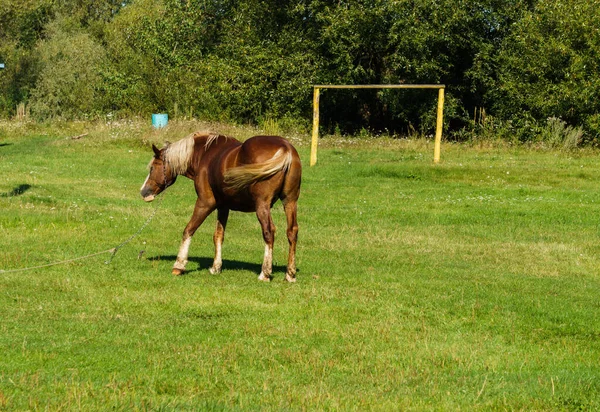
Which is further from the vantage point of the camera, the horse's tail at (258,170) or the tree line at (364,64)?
the tree line at (364,64)

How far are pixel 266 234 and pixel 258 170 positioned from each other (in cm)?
96

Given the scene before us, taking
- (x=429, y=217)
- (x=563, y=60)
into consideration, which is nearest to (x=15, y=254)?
(x=429, y=217)

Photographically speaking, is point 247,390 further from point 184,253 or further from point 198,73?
point 198,73

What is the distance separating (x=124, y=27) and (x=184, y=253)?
5376cm

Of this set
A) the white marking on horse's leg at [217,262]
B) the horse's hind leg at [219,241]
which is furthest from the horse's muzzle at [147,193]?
the white marking on horse's leg at [217,262]

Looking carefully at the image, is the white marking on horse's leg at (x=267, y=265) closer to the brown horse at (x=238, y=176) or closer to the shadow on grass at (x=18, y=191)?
the brown horse at (x=238, y=176)

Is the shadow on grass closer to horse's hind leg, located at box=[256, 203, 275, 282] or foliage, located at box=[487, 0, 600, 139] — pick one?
horse's hind leg, located at box=[256, 203, 275, 282]

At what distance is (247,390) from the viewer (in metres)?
7.92

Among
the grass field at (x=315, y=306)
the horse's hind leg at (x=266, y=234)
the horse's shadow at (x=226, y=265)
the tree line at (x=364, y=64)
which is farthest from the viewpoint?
the tree line at (x=364, y=64)

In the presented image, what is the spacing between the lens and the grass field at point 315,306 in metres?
7.94

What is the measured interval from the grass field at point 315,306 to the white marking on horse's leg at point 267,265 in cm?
18

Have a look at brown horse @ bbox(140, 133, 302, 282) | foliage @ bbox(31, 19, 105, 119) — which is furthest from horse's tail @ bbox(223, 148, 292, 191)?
foliage @ bbox(31, 19, 105, 119)

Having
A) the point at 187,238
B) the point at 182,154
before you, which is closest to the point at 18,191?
the point at 182,154

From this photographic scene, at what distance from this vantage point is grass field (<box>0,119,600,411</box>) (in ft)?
26.0
